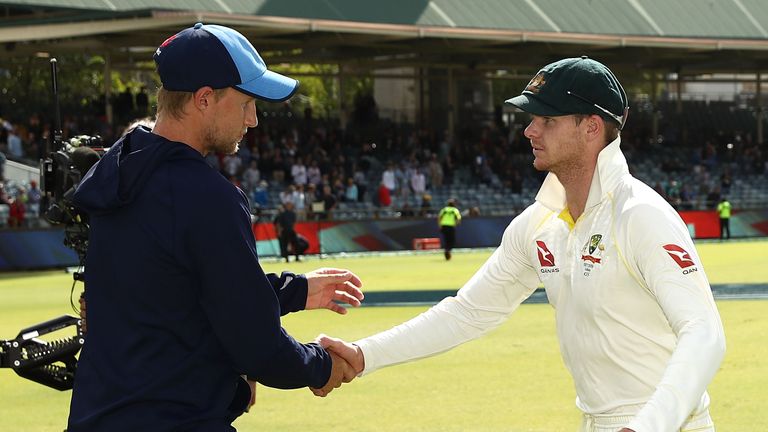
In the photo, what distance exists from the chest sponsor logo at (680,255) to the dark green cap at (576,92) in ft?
2.23

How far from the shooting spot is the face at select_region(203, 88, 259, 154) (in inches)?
159

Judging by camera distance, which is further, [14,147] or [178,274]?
[14,147]

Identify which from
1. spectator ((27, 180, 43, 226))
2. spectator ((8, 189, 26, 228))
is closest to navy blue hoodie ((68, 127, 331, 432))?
spectator ((27, 180, 43, 226))

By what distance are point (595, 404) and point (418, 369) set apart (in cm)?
895

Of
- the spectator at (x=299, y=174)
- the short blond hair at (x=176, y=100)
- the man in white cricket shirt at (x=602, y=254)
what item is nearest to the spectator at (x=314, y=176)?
the spectator at (x=299, y=174)

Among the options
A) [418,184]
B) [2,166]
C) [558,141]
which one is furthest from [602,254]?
[418,184]

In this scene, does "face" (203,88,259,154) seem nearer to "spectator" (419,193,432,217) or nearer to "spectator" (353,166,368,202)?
"spectator" (419,193,432,217)

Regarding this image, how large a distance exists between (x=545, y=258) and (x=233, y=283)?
1.57 m

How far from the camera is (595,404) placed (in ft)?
15.6

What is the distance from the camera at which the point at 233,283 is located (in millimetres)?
3811

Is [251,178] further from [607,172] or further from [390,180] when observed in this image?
[607,172]

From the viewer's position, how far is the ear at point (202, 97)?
3996mm

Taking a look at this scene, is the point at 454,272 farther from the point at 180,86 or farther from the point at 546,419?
the point at 180,86

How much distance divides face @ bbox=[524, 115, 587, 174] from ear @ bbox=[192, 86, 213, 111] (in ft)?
4.25
